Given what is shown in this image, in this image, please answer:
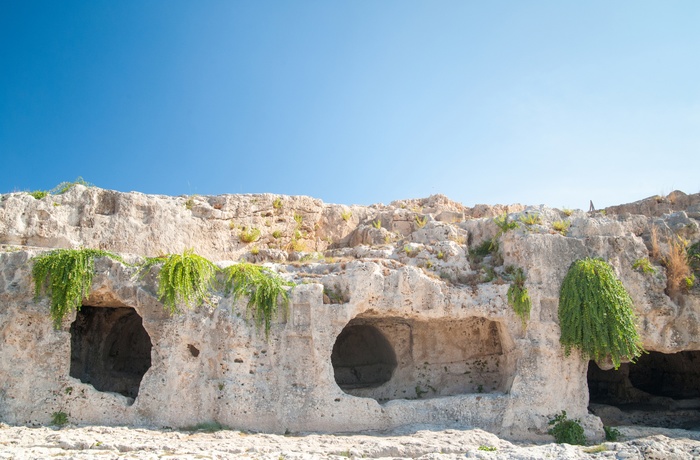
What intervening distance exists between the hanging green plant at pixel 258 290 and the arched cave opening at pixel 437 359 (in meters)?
2.89

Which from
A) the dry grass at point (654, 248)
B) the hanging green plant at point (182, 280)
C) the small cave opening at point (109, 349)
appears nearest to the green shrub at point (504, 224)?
the dry grass at point (654, 248)

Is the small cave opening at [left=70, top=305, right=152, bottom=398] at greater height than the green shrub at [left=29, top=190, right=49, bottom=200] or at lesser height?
lesser

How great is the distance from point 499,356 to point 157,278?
775 centimetres

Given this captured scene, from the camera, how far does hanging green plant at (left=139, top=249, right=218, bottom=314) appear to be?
39.4 feet

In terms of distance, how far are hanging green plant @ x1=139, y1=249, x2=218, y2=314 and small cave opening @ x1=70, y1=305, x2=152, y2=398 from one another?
2.63 metres

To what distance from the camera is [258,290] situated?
40.7 feet

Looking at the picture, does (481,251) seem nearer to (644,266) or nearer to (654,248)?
(644,266)

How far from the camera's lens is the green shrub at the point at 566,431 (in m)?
12.6

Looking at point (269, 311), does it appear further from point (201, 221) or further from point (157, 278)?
point (201, 221)

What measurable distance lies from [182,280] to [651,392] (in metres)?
13.7

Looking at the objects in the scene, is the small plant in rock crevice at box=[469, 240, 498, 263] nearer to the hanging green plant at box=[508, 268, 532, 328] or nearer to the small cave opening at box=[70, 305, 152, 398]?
the hanging green plant at box=[508, 268, 532, 328]

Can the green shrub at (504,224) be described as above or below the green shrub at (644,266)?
above

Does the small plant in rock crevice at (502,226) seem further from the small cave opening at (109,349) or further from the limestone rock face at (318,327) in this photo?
the small cave opening at (109,349)

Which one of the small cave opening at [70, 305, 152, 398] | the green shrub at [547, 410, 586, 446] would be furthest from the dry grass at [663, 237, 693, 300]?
the small cave opening at [70, 305, 152, 398]
